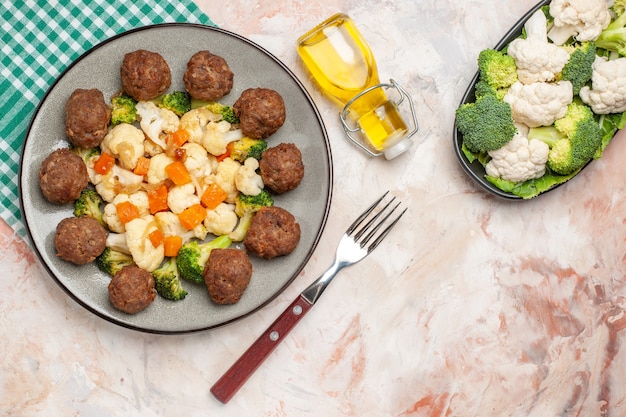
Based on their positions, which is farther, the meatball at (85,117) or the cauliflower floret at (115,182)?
the cauliflower floret at (115,182)

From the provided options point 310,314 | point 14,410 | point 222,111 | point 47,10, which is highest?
point 47,10

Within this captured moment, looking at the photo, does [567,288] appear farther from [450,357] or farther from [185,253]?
[185,253]

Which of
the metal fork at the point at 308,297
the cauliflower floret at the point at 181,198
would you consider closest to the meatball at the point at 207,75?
the cauliflower floret at the point at 181,198

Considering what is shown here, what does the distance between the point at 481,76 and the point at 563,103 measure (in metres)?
0.44

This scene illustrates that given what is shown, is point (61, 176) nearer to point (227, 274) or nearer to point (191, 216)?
point (191, 216)

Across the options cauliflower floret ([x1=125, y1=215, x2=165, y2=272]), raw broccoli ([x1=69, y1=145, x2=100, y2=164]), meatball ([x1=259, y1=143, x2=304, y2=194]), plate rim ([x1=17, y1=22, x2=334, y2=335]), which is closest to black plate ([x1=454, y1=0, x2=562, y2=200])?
plate rim ([x1=17, y1=22, x2=334, y2=335])

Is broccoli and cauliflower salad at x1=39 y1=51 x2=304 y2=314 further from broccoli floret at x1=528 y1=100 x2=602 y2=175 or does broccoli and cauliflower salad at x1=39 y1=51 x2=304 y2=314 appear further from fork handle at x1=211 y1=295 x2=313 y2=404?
broccoli floret at x1=528 y1=100 x2=602 y2=175

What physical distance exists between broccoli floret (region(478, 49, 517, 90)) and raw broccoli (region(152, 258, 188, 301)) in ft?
6.26

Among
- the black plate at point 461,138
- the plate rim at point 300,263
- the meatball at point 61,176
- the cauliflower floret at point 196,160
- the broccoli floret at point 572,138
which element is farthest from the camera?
the black plate at point 461,138

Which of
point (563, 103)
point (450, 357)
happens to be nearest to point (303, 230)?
point (450, 357)

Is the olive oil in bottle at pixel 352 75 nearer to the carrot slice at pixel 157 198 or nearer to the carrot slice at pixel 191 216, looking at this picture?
the carrot slice at pixel 191 216

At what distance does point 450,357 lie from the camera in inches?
145

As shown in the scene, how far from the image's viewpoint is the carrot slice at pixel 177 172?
3242 mm

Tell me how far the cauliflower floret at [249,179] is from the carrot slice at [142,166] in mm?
456
